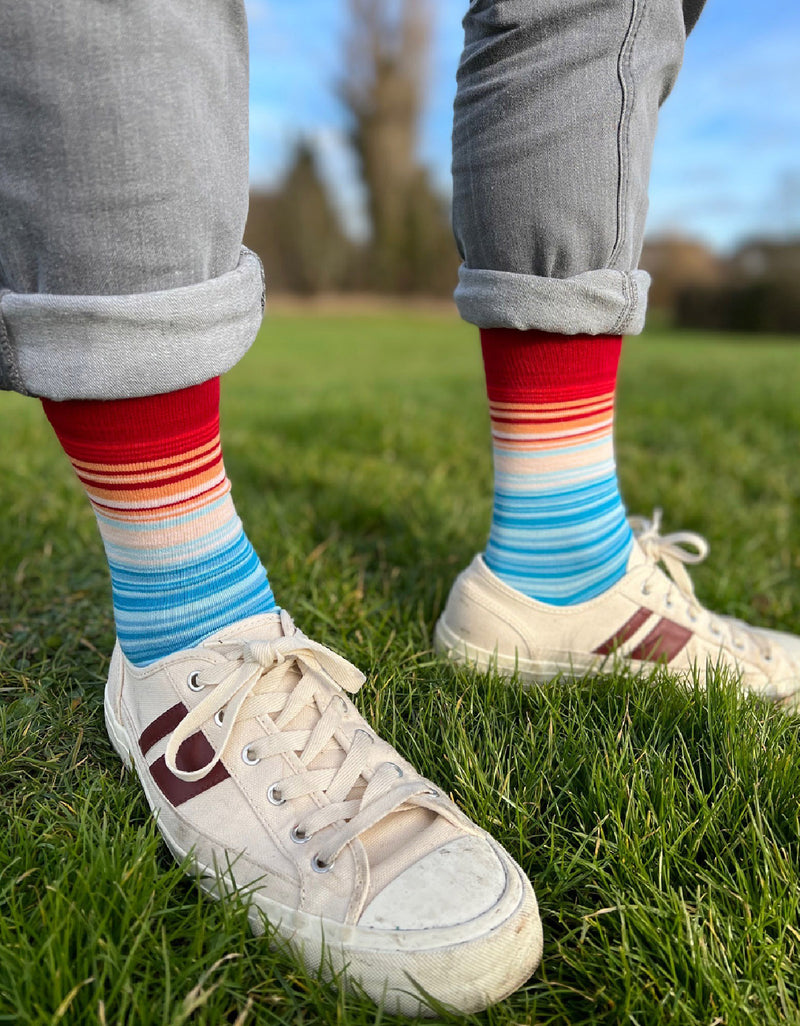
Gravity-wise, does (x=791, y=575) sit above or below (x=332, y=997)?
below

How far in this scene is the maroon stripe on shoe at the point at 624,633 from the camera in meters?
1.24

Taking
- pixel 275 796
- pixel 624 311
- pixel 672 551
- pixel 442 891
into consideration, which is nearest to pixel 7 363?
pixel 275 796

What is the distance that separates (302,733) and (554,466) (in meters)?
0.54

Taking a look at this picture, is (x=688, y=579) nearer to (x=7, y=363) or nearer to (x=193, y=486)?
(x=193, y=486)

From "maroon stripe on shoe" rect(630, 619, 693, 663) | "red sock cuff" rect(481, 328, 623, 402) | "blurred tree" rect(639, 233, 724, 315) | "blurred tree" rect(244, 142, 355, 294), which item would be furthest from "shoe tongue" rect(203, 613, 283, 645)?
"blurred tree" rect(244, 142, 355, 294)

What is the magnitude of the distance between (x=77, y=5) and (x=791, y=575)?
173cm

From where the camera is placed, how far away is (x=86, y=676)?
1.22m

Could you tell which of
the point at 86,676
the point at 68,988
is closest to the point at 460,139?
the point at 86,676

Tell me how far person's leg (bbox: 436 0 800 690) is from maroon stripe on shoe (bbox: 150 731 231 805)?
46 centimetres

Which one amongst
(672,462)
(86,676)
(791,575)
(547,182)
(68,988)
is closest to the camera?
(68,988)

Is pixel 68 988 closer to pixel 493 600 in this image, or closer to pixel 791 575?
pixel 493 600

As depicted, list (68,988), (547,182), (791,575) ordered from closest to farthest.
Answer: (68,988)
(547,182)
(791,575)

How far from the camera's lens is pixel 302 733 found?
909mm

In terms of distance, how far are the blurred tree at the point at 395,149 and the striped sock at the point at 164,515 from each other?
31.0 meters
